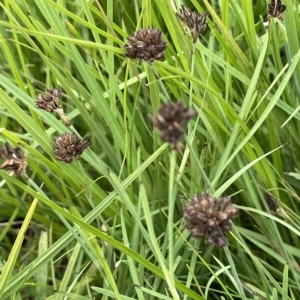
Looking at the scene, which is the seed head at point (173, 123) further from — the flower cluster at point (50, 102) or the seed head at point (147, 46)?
the flower cluster at point (50, 102)

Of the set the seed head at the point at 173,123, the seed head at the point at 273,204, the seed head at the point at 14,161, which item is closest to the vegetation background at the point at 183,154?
the seed head at the point at 273,204

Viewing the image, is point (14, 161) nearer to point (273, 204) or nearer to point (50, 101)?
point (50, 101)

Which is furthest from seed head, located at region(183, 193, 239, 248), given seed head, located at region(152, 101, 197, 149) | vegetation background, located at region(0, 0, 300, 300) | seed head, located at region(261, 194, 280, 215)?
seed head, located at region(261, 194, 280, 215)

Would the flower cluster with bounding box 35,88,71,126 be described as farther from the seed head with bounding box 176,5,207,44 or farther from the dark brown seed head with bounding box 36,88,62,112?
the seed head with bounding box 176,5,207,44

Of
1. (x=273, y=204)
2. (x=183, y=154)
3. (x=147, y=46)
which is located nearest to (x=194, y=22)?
(x=147, y=46)

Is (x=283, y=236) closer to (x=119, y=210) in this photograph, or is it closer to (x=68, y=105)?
(x=119, y=210)
